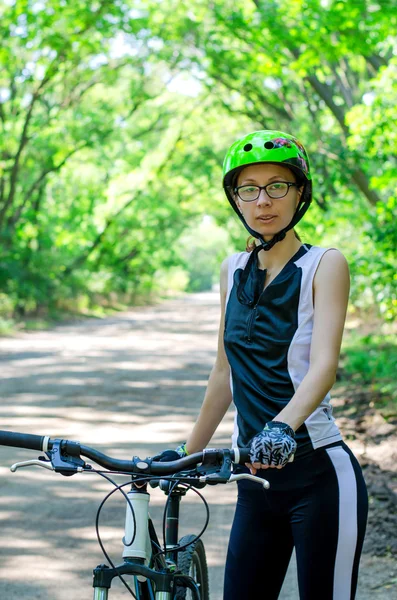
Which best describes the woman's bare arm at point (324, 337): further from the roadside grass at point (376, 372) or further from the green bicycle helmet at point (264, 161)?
A: the roadside grass at point (376, 372)

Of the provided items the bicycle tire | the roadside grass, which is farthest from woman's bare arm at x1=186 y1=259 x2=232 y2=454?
the roadside grass

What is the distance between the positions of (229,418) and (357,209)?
7.80 meters

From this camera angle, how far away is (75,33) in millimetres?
24203

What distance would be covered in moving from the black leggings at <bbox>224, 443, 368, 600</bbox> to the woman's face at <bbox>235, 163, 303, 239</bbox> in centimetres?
74

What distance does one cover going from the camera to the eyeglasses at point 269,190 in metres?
2.85

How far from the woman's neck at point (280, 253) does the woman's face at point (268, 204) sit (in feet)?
0.18

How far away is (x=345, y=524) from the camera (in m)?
2.65

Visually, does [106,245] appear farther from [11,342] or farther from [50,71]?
[11,342]

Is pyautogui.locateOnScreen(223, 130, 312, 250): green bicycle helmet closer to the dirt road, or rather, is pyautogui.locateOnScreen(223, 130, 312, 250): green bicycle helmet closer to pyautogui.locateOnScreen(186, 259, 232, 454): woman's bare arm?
pyautogui.locateOnScreen(186, 259, 232, 454): woman's bare arm

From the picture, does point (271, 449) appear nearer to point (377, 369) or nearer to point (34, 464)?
point (34, 464)

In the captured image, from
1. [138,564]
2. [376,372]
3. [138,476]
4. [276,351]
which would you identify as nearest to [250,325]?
[276,351]

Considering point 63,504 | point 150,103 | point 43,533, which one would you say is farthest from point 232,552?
point 150,103

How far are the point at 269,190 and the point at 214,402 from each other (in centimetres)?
77

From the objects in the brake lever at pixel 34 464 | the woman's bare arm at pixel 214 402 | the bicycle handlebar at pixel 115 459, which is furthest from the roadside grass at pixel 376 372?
the brake lever at pixel 34 464
